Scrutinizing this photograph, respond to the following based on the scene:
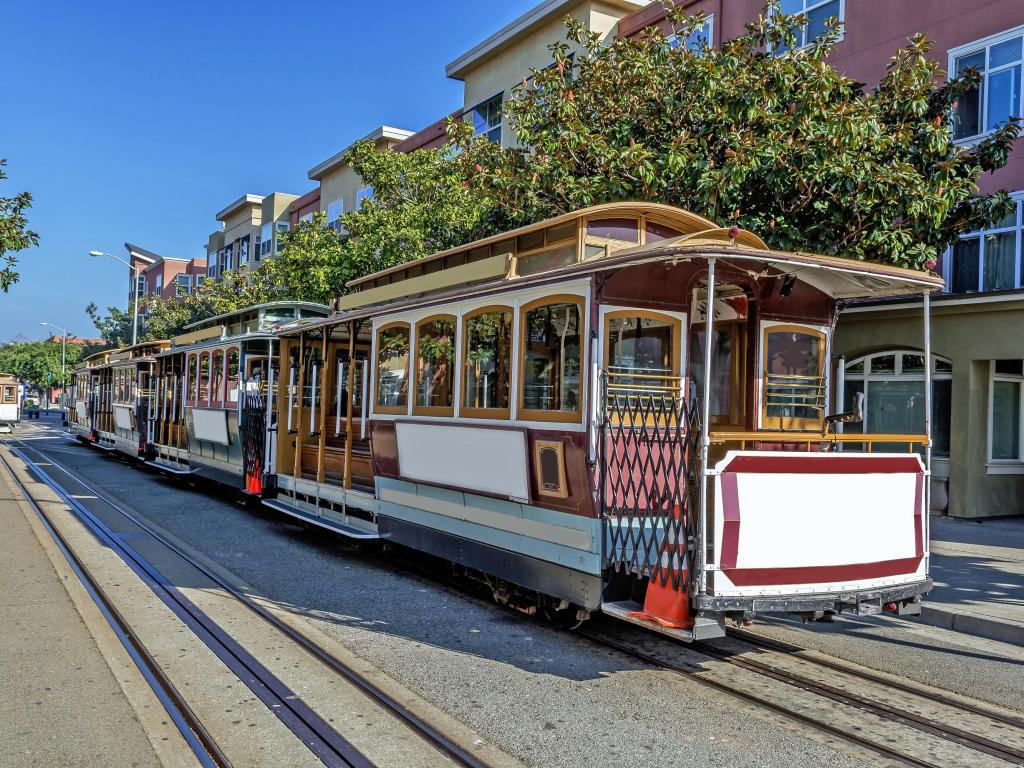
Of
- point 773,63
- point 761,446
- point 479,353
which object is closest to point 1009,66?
point 773,63

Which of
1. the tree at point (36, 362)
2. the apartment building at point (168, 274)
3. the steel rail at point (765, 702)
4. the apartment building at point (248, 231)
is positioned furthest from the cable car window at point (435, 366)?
the tree at point (36, 362)

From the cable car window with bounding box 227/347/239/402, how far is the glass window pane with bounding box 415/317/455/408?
6.41m

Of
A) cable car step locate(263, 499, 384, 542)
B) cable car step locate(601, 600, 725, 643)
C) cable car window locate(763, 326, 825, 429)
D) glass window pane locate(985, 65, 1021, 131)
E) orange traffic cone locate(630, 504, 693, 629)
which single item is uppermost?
glass window pane locate(985, 65, 1021, 131)

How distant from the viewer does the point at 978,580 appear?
912 centimetres

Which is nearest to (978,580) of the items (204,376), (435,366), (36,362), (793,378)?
(793,378)

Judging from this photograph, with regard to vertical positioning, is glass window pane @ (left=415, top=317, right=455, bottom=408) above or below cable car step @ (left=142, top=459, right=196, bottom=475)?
above

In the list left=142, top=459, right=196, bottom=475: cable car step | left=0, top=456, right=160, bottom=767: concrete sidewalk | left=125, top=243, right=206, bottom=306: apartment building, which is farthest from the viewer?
left=125, top=243, right=206, bottom=306: apartment building

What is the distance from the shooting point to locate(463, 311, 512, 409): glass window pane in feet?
23.4

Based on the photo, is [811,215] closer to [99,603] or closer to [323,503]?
[323,503]

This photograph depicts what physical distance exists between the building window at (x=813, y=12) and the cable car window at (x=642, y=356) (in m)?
11.8

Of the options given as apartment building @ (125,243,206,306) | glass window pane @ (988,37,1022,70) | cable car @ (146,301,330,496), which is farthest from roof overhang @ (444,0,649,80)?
apartment building @ (125,243,206,306)

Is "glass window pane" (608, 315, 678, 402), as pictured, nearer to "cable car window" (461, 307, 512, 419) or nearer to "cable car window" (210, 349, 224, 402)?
"cable car window" (461, 307, 512, 419)

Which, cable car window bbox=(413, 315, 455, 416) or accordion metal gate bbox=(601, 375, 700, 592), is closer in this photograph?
accordion metal gate bbox=(601, 375, 700, 592)

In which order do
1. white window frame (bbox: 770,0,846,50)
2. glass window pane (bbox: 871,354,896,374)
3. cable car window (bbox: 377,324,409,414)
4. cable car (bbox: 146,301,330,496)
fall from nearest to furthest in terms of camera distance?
Answer: cable car window (bbox: 377,324,409,414), cable car (bbox: 146,301,330,496), glass window pane (bbox: 871,354,896,374), white window frame (bbox: 770,0,846,50)
